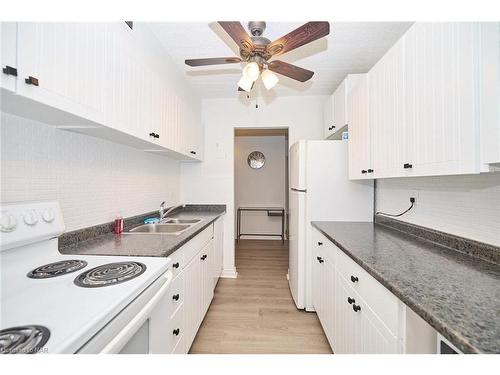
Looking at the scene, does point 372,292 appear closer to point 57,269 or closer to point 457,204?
point 457,204

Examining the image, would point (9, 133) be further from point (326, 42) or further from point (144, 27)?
point (326, 42)

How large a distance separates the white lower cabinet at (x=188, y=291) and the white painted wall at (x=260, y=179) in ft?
10.2

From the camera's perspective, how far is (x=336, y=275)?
153cm

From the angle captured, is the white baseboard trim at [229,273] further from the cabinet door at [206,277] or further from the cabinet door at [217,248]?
the cabinet door at [206,277]

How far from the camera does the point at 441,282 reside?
2.81 ft

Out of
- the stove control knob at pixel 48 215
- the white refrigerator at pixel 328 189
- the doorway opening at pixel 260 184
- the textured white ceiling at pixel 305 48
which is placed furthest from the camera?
the doorway opening at pixel 260 184

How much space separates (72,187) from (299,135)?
258 cm

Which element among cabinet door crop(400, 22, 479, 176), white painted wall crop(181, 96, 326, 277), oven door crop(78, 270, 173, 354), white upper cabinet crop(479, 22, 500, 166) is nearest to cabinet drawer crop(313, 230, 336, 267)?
cabinet door crop(400, 22, 479, 176)

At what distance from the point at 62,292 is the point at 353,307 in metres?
1.27

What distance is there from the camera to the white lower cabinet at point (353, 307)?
0.88m

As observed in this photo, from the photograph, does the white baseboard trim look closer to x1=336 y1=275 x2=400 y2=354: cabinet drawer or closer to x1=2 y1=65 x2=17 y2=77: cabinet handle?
x1=336 y1=275 x2=400 y2=354: cabinet drawer

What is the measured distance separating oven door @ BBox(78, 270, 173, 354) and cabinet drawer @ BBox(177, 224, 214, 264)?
0.42 meters

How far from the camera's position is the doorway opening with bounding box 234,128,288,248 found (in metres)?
5.24

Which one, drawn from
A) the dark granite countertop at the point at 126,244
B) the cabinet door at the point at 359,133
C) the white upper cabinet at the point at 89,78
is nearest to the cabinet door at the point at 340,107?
the cabinet door at the point at 359,133
